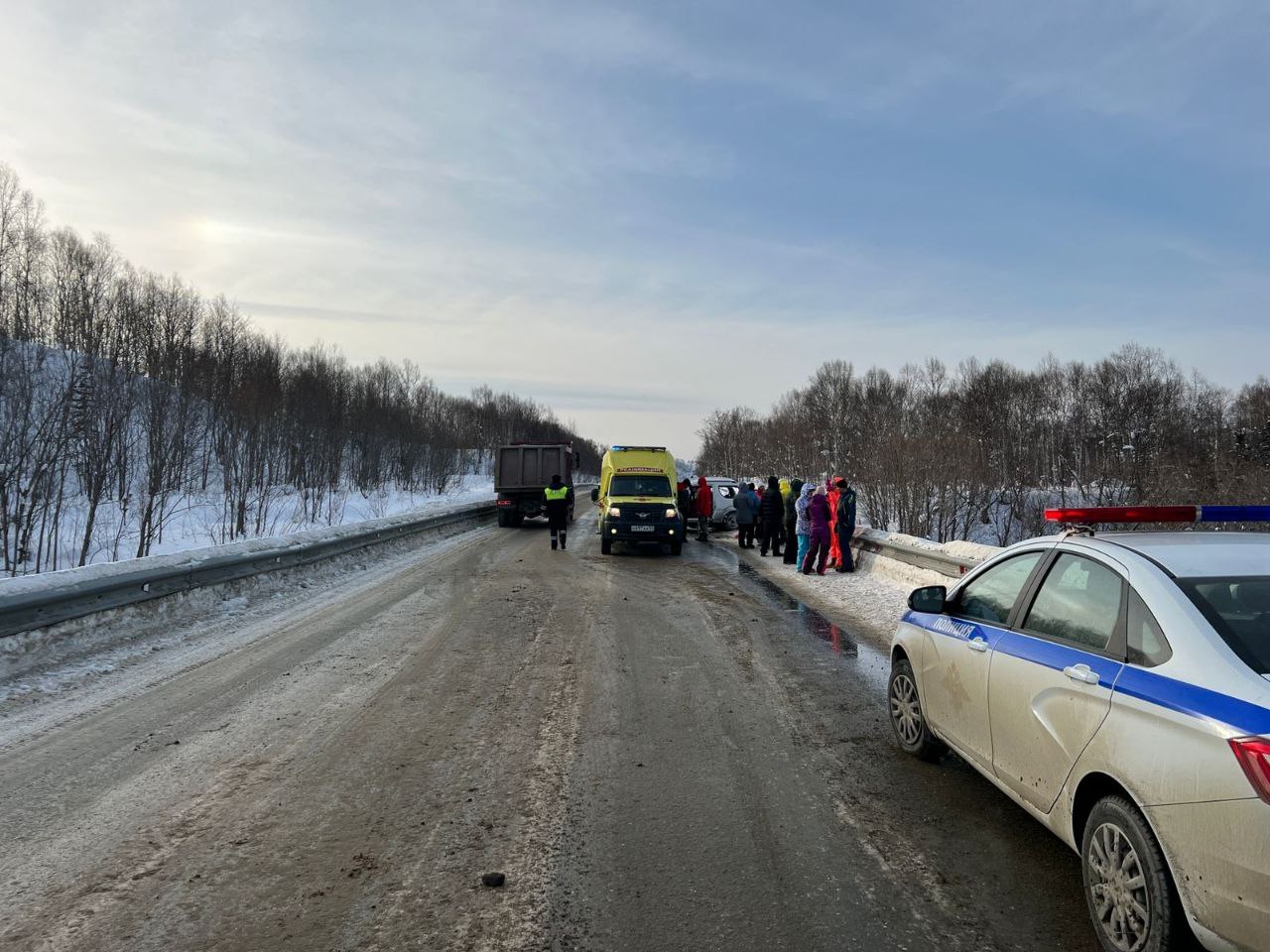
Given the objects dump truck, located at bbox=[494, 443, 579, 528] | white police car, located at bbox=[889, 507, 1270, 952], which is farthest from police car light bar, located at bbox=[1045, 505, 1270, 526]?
dump truck, located at bbox=[494, 443, 579, 528]

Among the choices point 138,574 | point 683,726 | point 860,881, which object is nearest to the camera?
point 860,881

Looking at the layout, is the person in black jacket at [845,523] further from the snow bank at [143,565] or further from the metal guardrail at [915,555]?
the snow bank at [143,565]

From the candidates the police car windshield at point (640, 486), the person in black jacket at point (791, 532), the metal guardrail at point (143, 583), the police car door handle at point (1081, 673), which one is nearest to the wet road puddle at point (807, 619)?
the person in black jacket at point (791, 532)

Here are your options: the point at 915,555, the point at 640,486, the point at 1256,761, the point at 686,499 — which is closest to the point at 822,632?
the point at 915,555

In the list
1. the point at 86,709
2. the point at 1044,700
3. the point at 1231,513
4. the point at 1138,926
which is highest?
the point at 1231,513

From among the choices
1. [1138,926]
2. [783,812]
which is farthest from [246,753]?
[1138,926]

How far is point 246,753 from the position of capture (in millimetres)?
4801

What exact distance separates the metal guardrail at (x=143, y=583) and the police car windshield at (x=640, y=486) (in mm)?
7308

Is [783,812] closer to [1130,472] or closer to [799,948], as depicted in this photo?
[799,948]

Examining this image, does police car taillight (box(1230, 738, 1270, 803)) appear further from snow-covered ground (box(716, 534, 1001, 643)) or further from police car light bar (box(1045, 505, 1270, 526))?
snow-covered ground (box(716, 534, 1001, 643))

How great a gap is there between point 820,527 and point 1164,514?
11.1 meters

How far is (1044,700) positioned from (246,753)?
15.3ft

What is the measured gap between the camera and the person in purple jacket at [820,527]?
579 inches

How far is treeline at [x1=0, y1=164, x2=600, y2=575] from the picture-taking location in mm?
15805
